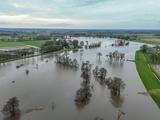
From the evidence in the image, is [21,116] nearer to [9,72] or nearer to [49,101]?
[49,101]

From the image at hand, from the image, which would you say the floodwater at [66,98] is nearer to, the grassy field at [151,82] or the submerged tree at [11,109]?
the submerged tree at [11,109]

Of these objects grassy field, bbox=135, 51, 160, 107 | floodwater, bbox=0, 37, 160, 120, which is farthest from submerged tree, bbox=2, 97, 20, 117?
grassy field, bbox=135, 51, 160, 107

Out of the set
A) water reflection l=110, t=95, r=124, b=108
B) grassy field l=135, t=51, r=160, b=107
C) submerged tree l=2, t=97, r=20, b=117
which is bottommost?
water reflection l=110, t=95, r=124, b=108

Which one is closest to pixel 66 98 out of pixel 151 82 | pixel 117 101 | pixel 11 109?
pixel 117 101

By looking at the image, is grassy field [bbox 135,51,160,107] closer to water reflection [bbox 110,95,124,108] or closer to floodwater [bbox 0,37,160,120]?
floodwater [bbox 0,37,160,120]

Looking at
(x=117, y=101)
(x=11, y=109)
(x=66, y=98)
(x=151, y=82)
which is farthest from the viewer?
(x=151, y=82)

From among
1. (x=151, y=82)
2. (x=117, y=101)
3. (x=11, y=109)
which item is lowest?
(x=117, y=101)

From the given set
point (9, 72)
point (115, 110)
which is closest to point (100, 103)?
point (115, 110)

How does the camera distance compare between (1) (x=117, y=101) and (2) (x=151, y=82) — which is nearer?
(1) (x=117, y=101)

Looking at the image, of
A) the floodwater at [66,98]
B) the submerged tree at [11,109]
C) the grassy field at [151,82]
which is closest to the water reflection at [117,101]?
the floodwater at [66,98]

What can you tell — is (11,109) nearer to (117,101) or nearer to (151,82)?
(117,101)

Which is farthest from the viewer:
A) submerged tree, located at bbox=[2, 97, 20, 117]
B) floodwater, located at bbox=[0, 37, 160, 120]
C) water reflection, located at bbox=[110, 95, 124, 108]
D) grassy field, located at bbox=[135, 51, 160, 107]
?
grassy field, located at bbox=[135, 51, 160, 107]
